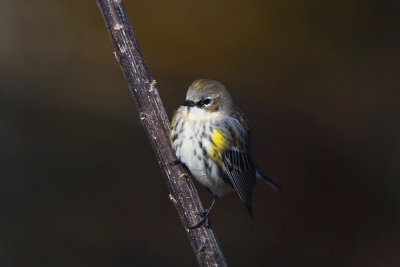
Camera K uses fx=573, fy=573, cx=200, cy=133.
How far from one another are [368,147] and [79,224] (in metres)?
3.63

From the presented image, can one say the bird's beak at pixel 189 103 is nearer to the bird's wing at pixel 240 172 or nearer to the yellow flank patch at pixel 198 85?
the yellow flank patch at pixel 198 85

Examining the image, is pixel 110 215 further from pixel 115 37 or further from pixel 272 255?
pixel 115 37

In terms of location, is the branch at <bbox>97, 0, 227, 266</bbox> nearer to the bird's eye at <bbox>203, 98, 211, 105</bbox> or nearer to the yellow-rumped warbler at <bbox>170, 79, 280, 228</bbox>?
the yellow-rumped warbler at <bbox>170, 79, 280, 228</bbox>

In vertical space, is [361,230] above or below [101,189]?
below

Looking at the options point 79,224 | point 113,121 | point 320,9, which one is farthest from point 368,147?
point 79,224

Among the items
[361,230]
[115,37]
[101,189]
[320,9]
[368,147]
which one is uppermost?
[115,37]

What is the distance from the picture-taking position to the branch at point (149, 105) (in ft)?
10.1

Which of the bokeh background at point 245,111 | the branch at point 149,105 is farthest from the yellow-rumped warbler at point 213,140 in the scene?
the bokeh background at point 245,111

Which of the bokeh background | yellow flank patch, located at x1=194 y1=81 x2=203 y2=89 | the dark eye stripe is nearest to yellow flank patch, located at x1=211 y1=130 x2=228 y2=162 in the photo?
the dark eye stripe

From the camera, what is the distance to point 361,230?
22.6 feet

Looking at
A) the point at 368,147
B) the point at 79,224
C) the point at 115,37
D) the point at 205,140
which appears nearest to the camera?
the point at 115,37

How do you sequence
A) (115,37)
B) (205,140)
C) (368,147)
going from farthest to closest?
1. (368,147)
2. (205,140)
3. (115,37)

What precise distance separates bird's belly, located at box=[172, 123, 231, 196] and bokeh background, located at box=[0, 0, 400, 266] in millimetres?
2710

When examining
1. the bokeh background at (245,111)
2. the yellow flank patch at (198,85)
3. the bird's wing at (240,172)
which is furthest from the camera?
the bokeh background at (245,111)
